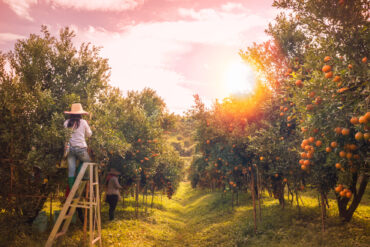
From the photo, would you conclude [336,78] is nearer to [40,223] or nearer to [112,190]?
[40,223]

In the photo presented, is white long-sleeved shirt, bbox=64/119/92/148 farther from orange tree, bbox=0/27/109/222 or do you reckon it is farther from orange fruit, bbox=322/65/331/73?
orange fruit, bbox=322/65/331/73

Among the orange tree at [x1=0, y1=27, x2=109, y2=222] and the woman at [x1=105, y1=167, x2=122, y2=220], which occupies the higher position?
the orange tree at [x1=0, y1=27, x2=109, y2=222]

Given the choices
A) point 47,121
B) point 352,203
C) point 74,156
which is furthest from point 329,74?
point 47,121

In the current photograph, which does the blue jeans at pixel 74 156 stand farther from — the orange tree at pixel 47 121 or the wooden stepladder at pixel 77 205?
the orange tree at pixel 47 121

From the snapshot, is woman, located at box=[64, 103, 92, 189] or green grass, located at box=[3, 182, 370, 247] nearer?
woman, located at box=[64, 103, 92, 189]

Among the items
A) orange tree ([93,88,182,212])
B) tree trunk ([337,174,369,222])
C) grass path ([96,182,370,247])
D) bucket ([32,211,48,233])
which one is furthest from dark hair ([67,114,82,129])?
tree trunk ([337,174,369,222])

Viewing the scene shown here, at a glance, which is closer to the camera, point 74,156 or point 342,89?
point 342,89

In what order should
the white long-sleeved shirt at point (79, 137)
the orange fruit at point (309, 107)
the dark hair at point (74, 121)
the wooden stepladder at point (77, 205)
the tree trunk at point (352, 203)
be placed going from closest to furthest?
the orange fruit at point (309, 107)
the wooden stepladder at point (77, 205)
the white long-sleeved shirt at point (79, 137)
the dark hair at point (74, 121)
the tree trunk at point (352, 203)

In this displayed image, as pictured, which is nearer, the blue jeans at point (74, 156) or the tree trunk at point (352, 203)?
the blue jeans at point (74, 156)

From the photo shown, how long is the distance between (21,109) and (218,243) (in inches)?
395

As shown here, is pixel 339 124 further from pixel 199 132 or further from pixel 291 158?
pixel 199 132

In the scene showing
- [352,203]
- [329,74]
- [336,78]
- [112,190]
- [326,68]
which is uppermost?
[326,68]

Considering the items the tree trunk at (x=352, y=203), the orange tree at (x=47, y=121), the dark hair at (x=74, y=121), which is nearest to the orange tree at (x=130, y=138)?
the orange tree at (x=47, y=121)

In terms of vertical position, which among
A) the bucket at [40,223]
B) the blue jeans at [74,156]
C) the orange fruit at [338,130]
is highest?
the orange fruit at [338,130]
